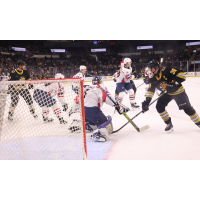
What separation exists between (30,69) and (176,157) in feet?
51.7

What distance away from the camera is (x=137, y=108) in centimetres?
454

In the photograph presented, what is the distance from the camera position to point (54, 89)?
129 inches

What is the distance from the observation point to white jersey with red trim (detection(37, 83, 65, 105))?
Answer: 3138 millimetres

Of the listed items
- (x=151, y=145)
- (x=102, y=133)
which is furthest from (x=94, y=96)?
(x=151, y=145)

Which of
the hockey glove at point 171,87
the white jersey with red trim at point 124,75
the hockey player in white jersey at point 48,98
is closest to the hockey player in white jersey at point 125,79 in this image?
the white jersey with red trim at point 124,75

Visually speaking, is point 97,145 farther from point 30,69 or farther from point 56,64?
point 56,64

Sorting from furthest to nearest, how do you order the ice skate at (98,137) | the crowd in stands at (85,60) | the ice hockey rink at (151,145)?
1. the crowd in stands at (85,60)
2. the ice skate at (98,137)
3. the ice hockey rink at (151,145)

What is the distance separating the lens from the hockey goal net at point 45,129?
2.04 meters

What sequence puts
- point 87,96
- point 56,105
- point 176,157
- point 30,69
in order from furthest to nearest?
1. point 30,69
2. point 56,105
3. point 87,96
4. point 176,157

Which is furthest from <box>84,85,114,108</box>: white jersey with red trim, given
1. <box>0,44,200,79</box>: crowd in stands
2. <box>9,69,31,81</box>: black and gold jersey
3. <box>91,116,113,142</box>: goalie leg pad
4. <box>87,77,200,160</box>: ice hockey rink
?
<box>0,44,200,79</box>: crowd in stands

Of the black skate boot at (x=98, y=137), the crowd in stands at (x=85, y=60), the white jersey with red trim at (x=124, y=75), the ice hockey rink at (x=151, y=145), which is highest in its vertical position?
the crowd in stands at (x=85, y=60)

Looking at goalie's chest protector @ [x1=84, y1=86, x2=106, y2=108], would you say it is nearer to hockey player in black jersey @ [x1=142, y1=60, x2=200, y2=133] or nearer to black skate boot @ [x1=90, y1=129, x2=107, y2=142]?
black skate boot @ [x1=90, y1=129, x2=107, y2=142]

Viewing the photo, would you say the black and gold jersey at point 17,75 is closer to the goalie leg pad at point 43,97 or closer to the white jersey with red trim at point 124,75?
the goalie leg pad at point 43,97

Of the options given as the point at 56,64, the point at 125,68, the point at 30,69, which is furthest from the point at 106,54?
the point at 125,68
